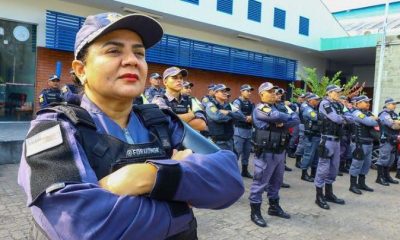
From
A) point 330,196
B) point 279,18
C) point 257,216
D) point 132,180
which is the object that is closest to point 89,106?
point 132,180

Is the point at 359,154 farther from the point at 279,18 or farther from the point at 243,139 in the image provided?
the point at 279,18

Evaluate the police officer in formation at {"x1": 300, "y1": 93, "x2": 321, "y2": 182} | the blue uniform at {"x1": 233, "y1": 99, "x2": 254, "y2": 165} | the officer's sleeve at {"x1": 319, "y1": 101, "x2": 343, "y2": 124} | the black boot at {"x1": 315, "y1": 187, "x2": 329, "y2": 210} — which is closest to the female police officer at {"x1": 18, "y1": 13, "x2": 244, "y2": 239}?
the black boot at {"x1": 315, "y1": 187, "x2": 329, "y2": 210}

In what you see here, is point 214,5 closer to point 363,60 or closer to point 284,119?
point 284,119

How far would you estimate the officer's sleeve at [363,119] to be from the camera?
6.67 meters

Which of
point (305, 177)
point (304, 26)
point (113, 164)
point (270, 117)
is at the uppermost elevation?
point (304, 26)

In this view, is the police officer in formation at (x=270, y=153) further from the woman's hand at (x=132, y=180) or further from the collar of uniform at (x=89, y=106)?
the woman's hand at (x=132, y=180)

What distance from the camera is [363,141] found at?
6754mm

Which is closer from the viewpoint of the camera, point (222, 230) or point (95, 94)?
point (95, 94)

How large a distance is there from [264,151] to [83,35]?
3.87m

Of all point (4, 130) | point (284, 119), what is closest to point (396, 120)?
point (284, 119)

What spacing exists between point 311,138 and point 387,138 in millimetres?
1581

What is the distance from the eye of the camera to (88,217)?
107 centimetres

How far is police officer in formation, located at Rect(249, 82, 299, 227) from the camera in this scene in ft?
16.0

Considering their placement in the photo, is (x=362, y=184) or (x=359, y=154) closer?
(x=359, y=154)
